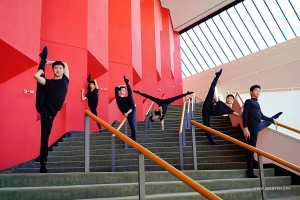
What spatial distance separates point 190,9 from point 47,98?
1683cm

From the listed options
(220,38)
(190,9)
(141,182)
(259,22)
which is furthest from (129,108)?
(220,38)

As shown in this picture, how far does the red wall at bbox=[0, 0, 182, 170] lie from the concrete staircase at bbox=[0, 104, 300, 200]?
669 mm

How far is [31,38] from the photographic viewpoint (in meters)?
5.89

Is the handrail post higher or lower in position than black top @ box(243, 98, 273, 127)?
lower

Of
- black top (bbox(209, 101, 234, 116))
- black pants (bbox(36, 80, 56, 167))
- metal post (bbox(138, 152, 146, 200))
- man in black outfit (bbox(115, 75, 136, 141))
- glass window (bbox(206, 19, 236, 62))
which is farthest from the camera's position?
glass window (bbox(206, 19, 236, 62))

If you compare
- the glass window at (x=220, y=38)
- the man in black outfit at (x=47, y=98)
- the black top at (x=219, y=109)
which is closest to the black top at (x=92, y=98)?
the black top at (x=219, y=109)

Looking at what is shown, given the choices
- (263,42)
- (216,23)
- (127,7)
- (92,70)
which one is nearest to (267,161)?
(92,70)

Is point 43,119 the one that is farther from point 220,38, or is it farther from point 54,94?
point 220,38

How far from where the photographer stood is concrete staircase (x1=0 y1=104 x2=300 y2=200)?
143 inches

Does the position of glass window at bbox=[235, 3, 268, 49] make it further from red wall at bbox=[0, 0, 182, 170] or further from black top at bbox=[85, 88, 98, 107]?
black top at bbox=[85, 88, 98, 107]

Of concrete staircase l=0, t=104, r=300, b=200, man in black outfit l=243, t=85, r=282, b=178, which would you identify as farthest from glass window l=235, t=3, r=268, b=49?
man in black outfit l=243, t=85, r=282, b=178

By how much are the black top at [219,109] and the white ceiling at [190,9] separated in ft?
41.4

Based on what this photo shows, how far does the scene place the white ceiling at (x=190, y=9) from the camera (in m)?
18.6

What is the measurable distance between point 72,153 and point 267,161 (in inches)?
161
